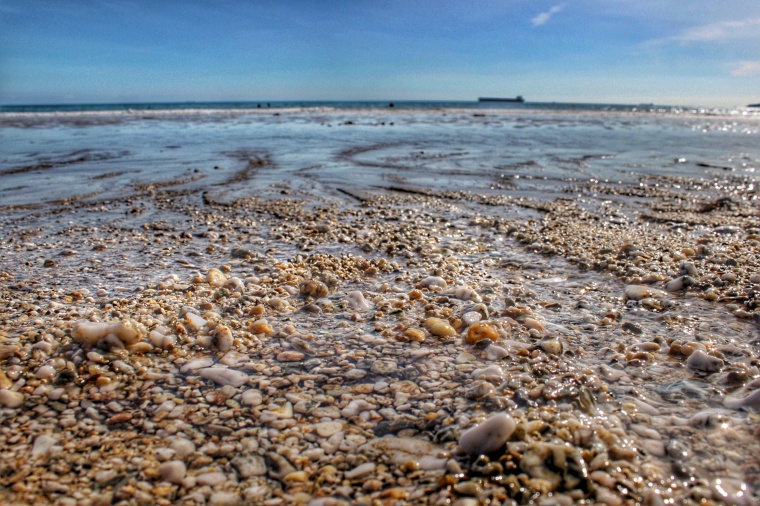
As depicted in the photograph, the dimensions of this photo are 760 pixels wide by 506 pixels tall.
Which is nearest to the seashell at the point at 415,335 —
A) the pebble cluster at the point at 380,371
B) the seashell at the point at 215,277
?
the pebble cluster at the point at 380,371

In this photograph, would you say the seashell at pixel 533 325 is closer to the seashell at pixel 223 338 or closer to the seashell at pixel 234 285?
the seashell at pixel 223 338

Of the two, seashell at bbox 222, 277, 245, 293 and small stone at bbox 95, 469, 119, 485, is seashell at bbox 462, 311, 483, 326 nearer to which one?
seashell at bbox 222, 277, 245, 293

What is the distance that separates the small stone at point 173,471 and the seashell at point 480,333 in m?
1.74

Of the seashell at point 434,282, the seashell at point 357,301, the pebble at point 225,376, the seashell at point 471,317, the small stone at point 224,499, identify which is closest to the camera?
the small stone at point 224,499

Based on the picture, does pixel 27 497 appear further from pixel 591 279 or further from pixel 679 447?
pixel 591 279

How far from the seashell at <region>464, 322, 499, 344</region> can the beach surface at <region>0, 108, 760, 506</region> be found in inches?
0.4

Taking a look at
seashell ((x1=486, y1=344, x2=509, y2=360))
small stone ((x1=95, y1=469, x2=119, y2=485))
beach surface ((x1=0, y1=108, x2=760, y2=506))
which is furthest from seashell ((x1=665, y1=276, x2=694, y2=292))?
small stone ((x1=95, y1=469, x2=119, y2=485))

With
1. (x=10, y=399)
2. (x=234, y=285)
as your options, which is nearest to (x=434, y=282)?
(x=234, y=285)

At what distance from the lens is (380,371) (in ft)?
8.70

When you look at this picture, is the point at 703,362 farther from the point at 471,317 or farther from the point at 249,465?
the point at 249,465

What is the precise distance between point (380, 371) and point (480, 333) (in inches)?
27.5

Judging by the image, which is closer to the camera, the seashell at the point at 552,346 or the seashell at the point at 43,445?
the seashell at the point at 43,445

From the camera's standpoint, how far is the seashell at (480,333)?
2.92 metres

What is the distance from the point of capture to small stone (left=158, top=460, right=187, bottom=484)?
1834 mm
